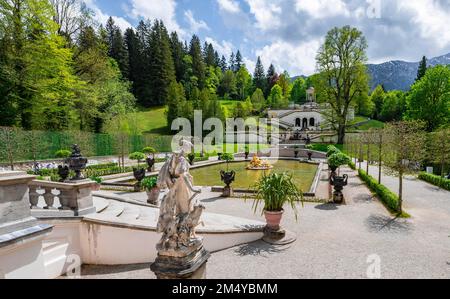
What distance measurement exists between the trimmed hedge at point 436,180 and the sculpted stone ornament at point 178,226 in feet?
55.9

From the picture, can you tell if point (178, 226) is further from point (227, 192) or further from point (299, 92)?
point (299, 92)

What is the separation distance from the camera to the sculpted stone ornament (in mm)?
4129

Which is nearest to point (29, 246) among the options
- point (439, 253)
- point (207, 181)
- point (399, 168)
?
point (439, 253)

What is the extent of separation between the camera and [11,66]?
24094 mm

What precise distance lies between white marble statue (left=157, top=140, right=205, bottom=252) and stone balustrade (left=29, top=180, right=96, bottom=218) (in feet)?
12.0

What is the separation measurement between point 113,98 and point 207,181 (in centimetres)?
2384

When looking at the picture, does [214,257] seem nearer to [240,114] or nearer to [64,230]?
[64,230]

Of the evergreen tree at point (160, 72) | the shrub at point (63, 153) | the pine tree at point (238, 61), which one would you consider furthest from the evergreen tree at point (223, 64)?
the shrub at point (63, 153)

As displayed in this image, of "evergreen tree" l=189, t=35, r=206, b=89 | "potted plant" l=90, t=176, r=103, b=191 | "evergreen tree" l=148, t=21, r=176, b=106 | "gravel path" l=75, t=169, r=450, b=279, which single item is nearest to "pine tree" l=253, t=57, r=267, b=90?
"evergreen tree" l=189, t=35, r=206, b=89

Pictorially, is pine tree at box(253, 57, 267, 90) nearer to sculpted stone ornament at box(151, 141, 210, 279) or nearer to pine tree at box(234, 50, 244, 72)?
pine tree at box(234, 50, 244, 72)

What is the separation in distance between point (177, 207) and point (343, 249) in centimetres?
541

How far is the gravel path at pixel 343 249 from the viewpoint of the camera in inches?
243

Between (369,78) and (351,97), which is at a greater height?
(369,78)

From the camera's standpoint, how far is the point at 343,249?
734cm
